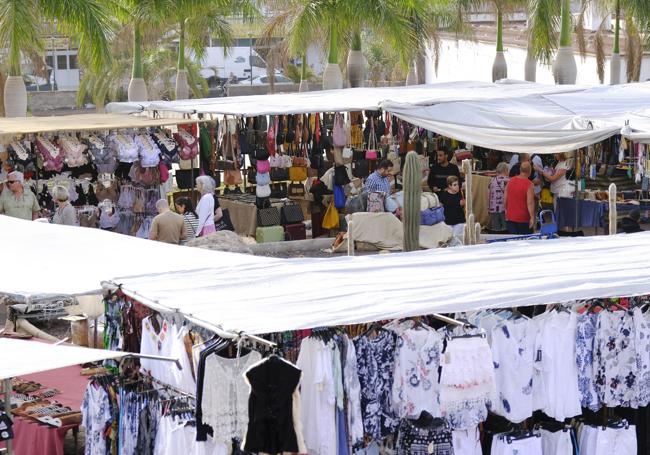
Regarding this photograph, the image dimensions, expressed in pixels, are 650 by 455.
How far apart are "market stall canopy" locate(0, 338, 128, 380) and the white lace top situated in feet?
1.86

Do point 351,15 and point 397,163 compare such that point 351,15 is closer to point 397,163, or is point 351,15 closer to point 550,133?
point 397,163

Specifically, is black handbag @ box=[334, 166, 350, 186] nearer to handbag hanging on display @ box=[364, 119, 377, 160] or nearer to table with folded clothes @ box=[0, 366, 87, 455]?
handbag hanging on display @ box=[364, 119, 377, 160]

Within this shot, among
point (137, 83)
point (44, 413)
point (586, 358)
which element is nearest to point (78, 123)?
point (44, 413)

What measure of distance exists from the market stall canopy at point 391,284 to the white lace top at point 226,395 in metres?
0.22

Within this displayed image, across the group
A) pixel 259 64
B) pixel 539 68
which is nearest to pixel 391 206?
pixel 539 68

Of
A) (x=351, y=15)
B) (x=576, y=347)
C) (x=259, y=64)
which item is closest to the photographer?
(x=576, y=347)

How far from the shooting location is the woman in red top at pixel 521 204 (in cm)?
1778

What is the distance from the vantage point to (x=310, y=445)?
26.3ft

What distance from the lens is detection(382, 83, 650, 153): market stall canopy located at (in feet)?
55.3

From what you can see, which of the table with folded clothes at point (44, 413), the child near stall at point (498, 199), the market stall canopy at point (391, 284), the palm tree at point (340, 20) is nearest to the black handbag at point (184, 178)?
the child near stall at point (498, 199)

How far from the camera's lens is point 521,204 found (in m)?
17.9

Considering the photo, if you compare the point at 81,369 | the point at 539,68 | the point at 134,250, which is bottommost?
the point at 81,369

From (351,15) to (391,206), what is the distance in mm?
9273

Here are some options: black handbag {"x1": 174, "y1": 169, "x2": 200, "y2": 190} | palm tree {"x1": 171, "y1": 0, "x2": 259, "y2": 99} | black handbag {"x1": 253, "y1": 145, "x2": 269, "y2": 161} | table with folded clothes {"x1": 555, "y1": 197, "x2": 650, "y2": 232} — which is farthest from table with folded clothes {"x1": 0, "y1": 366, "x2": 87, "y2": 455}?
palm tree {"x1": 171, "y1": 0, "x2": 259, "y2": 99}
